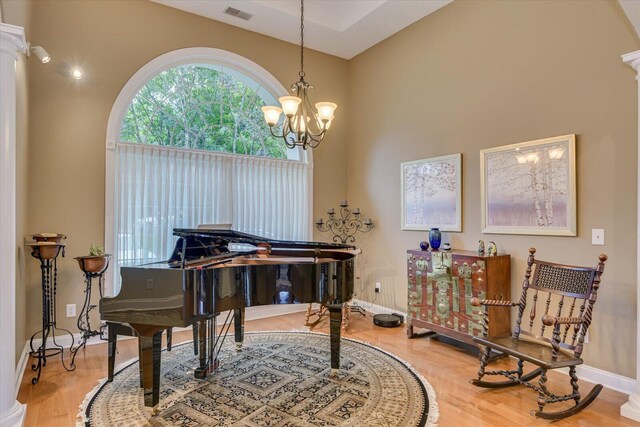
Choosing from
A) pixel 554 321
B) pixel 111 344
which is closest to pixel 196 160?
pixel 111 344

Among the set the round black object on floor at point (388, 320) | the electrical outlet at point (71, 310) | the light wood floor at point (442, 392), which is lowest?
the light wood floor at point (442, 392)

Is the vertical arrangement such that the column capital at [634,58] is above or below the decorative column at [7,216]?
above

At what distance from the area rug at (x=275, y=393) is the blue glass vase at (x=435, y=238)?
125 centimetres

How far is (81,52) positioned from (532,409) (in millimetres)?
5126

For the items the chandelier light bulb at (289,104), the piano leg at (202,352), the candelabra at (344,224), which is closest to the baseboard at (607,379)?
the candelabra at (344,224)

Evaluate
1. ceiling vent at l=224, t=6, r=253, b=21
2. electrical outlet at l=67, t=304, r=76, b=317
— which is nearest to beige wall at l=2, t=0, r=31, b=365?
electrical outlet at l=67, t=304, r=76, b=317

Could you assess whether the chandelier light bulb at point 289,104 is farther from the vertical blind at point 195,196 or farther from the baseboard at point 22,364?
the baseboard at point 22,364

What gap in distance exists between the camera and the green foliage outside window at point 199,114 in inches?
171

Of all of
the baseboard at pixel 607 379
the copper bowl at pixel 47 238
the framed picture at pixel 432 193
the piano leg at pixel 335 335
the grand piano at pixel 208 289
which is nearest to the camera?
the grand piano at pixel 208 289

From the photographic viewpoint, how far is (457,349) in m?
3.68

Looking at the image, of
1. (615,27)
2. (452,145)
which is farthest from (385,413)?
(615,27)

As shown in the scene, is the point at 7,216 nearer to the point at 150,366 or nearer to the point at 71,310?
the point at 150,366

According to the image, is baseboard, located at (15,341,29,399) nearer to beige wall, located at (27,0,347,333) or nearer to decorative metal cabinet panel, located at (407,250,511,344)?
beige wall, located at (27,0,347,333)

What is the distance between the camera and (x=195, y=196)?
4398 millimetres
